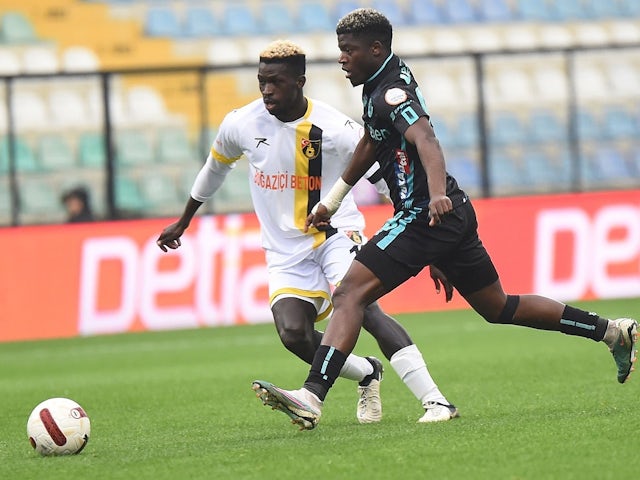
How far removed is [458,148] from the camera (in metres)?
17.1

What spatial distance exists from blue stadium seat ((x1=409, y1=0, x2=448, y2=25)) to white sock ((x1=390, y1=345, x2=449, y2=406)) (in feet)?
51.7

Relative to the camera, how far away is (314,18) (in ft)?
71.7

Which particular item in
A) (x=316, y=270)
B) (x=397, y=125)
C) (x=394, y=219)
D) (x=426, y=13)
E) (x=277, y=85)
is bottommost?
(x=316, y=270)

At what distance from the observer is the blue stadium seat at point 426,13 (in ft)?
73.7

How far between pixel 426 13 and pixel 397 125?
16.5m

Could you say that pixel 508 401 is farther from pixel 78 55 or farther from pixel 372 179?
pixel 78 55

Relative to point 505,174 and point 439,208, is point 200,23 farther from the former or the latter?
point 439,208

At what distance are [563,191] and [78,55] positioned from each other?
816cm

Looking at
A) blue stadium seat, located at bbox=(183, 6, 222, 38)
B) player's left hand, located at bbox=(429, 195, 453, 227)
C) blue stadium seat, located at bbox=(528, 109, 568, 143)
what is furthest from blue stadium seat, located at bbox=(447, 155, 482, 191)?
player's left hand, located at bbox=(429, 195, 453, 227)

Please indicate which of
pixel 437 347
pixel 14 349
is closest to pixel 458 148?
pixel 437 347

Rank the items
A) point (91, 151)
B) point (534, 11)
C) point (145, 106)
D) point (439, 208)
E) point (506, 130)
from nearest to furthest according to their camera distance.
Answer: point (439, 208)
point (145, 106)
point (91, 151)
point (506, 130)
point (534, 11)

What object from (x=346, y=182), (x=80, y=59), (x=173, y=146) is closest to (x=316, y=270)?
(x=346, y=182)

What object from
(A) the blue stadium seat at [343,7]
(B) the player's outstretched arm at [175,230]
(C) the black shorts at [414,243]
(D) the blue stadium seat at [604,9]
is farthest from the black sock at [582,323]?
(D) the blue stadium seat at [604,9]

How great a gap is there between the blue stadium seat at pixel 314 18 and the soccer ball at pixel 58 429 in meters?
15.6
